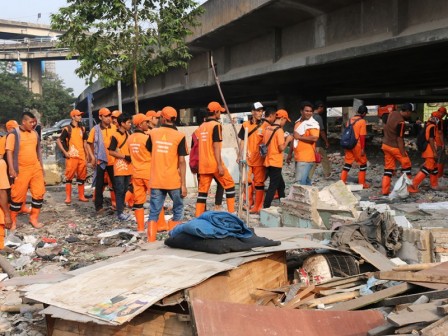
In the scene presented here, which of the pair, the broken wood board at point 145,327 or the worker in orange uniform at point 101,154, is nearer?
the broken wood board at point 145,327

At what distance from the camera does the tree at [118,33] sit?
13156 millimetres

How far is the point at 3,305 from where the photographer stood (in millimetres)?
5168

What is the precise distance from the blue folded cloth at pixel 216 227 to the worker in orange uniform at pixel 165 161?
8.20 feet

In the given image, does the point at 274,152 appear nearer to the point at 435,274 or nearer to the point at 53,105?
the point at 435,274

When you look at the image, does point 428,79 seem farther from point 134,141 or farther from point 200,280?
point 200,280

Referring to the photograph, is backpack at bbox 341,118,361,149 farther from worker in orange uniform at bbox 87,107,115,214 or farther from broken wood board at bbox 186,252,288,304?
broken wood board at bbox 186,252,288,304

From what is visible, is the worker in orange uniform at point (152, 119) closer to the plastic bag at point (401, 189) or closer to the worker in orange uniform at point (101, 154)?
the worker in orange uniform at point (101, 154)

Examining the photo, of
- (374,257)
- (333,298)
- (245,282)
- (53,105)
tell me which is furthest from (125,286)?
(53,105)

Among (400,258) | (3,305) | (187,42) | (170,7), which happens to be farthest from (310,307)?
(187,42)

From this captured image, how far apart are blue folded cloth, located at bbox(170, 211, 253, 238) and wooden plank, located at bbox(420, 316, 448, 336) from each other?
197 cm

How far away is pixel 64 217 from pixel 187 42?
7.90 metres

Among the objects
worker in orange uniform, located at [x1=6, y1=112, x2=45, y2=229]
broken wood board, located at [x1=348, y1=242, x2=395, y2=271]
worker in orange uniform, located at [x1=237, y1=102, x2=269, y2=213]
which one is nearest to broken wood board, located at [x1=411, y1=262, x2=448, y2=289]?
broken wood board, located at [x1=348, y1=242, x2=395, y2=271]

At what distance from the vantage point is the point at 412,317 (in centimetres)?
319

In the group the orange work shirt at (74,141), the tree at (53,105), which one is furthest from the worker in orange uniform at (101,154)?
the tree at (53,105)
